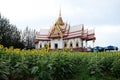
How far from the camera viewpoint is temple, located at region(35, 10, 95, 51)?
47.0 metres

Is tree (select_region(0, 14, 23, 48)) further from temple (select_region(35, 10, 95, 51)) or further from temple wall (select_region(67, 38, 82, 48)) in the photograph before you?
temple wall (select_region(67, 38, 82, 48))

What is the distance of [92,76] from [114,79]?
3.09ft

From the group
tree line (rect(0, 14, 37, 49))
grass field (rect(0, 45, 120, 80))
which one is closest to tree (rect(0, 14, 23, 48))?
tree line (rect(0, 14, 37, 49))

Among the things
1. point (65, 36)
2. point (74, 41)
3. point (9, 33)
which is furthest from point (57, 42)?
point (9, 33)

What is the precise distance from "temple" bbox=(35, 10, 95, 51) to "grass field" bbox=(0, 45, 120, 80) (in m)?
35.3

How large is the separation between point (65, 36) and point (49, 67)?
41805mm

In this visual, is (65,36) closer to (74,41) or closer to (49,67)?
(74,41)

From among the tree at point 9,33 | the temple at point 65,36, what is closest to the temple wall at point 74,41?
the temple at point 65,36

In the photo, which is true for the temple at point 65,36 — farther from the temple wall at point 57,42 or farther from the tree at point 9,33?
the tree at point 9,33

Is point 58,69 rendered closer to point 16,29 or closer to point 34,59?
point 34,59

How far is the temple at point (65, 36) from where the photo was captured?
47.0m

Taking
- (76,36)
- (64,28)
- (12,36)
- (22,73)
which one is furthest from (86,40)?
(22,73)

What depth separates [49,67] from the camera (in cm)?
776

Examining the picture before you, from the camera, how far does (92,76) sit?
398 inches
